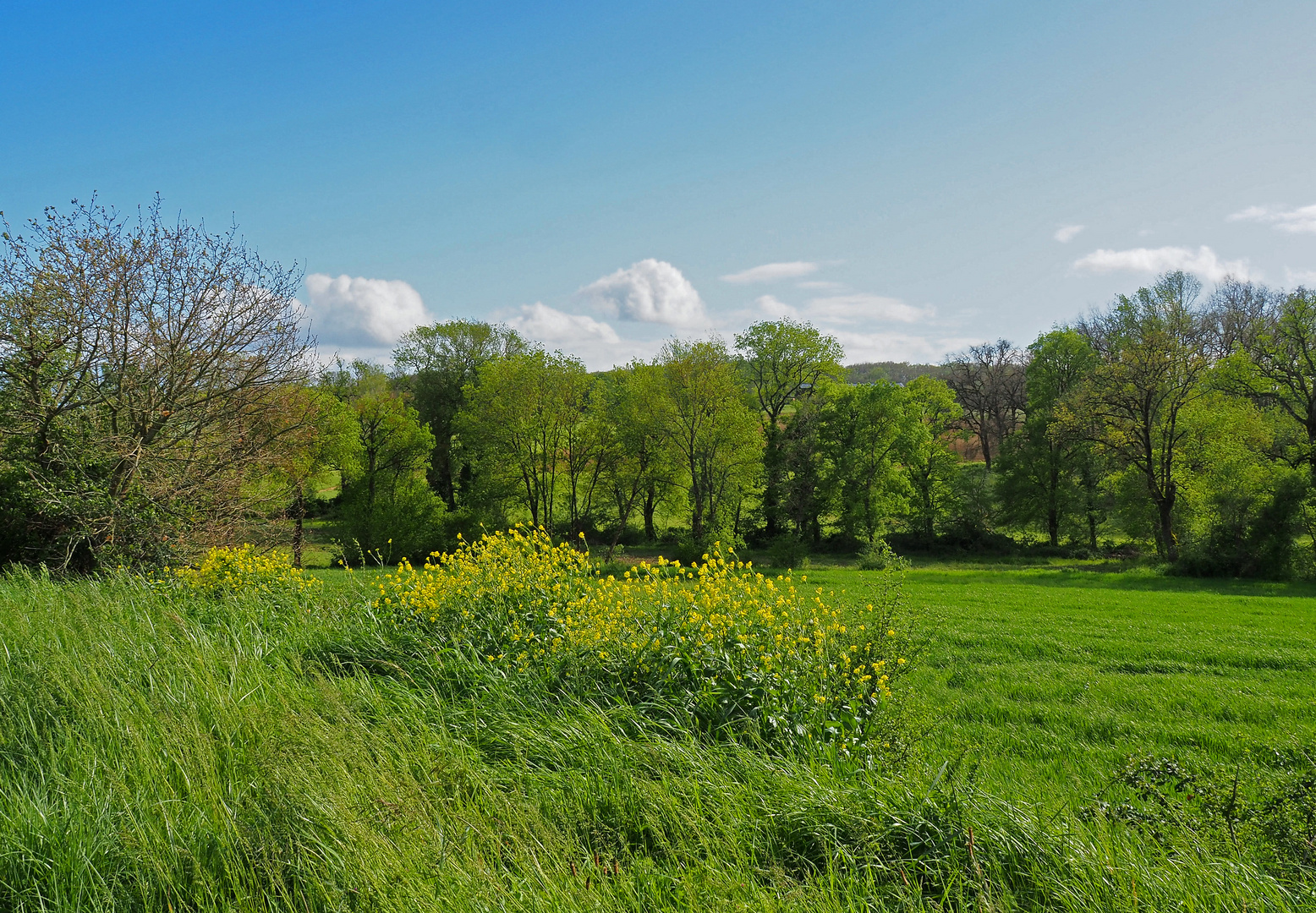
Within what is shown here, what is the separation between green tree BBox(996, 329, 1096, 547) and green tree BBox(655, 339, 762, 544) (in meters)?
14.7

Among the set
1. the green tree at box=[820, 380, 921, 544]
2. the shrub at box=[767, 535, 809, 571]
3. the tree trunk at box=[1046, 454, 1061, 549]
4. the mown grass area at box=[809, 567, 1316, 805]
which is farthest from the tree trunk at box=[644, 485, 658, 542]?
the mown grass area at box=[809, 567, 1316, 805]

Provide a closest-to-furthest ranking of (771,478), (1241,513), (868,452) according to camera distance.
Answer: (1241,513), (868,452), (771,478)

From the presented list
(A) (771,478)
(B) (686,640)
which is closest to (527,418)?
(A) (771,478)

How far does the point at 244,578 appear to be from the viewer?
26.2 ft

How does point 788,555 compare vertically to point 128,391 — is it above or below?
below

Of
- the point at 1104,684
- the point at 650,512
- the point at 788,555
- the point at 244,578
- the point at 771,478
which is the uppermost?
the point at 771,478

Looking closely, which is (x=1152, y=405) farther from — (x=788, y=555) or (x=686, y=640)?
(x=686, y=640)

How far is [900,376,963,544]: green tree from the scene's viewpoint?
3731 cm

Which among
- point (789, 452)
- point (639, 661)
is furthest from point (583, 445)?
point (639, 661)

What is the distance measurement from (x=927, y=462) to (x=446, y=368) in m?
29.2

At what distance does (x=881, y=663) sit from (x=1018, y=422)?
5809 centimetres

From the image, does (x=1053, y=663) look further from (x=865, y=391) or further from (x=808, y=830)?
(x=865, y=391)

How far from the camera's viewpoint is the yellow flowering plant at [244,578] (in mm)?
7812

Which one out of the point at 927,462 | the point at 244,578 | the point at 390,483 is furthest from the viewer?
the point at 927,462
